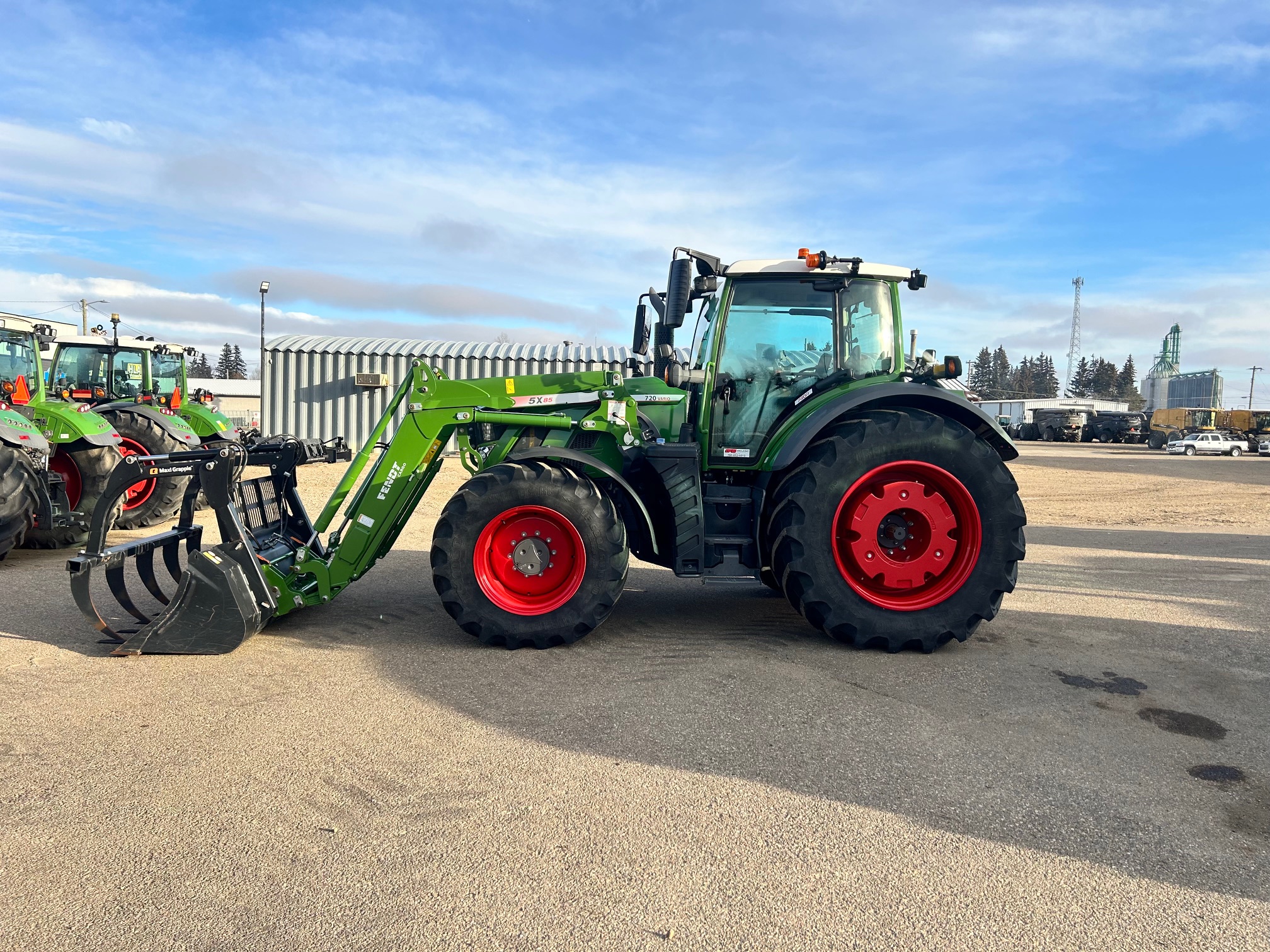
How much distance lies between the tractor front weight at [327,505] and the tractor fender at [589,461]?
0.01 meters

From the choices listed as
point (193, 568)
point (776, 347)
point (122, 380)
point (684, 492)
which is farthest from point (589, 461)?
point (122, 380)

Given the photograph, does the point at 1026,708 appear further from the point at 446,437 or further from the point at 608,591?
the point at 446,437

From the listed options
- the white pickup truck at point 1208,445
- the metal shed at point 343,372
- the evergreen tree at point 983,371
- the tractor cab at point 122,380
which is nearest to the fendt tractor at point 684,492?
the tractor cab at point 122,380

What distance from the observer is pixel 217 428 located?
11859 mm

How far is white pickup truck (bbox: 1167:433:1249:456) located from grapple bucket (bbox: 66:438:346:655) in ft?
130

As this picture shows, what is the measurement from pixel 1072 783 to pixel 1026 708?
32.8 inches

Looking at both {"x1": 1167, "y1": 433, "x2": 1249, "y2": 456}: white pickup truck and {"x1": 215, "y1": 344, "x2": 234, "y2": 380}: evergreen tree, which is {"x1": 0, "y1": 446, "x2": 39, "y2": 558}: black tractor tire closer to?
{"x1": 1167, "y1": 433, "x2": 1249, "y2": 456}: white pickup truck

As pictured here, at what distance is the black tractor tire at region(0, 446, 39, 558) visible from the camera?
7.00 metres

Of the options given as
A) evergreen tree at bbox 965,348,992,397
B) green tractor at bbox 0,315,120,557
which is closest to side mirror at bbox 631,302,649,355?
green tractor at bbox 0,315,120,557

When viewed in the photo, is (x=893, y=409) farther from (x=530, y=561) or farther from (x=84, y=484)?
(x=84, y=484)

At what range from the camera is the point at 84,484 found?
338 inches

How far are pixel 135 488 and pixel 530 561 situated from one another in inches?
261

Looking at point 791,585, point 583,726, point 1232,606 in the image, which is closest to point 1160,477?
point 1232,606

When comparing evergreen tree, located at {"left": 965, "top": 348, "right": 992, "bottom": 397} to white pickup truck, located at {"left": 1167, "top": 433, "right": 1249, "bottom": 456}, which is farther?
evergreen tree, located at {"left": 965, "top": 348, "right": 992, "bottom": 397}
